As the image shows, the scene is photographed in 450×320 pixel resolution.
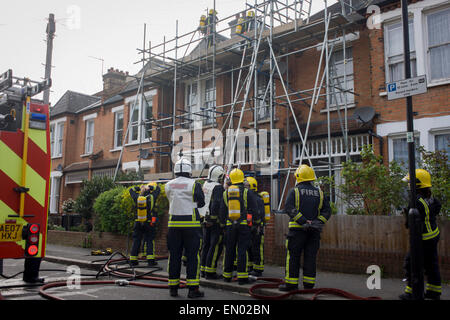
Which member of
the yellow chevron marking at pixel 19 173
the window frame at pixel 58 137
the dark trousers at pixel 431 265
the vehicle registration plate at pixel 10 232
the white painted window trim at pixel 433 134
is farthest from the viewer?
the window frame at pixel 58 137

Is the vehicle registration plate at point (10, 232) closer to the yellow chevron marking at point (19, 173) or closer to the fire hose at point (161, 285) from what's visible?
the yellow chevron marking at point (19, 173)

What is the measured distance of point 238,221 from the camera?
7.14 meters

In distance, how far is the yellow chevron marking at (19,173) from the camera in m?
5.09

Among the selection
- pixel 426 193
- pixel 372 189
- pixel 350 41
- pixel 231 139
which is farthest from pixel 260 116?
pixel 426 193

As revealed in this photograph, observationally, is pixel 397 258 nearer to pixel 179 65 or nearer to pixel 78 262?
pixel 78 262

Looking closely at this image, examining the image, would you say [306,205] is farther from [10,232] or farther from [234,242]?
[10,232]

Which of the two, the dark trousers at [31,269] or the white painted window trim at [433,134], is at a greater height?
the white painted window trim at [433,134]

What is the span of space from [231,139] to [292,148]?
2016mm

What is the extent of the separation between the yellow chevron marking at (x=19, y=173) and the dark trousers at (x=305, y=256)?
3.56 m

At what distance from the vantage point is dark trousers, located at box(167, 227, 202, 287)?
6.12 metres

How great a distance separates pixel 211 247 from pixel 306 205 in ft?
6.88

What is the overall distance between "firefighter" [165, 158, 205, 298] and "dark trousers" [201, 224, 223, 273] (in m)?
1.31

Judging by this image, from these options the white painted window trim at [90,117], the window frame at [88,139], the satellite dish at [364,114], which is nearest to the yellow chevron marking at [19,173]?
the satellite dish at [364,114]

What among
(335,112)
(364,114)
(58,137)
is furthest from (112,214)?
(58,137)
